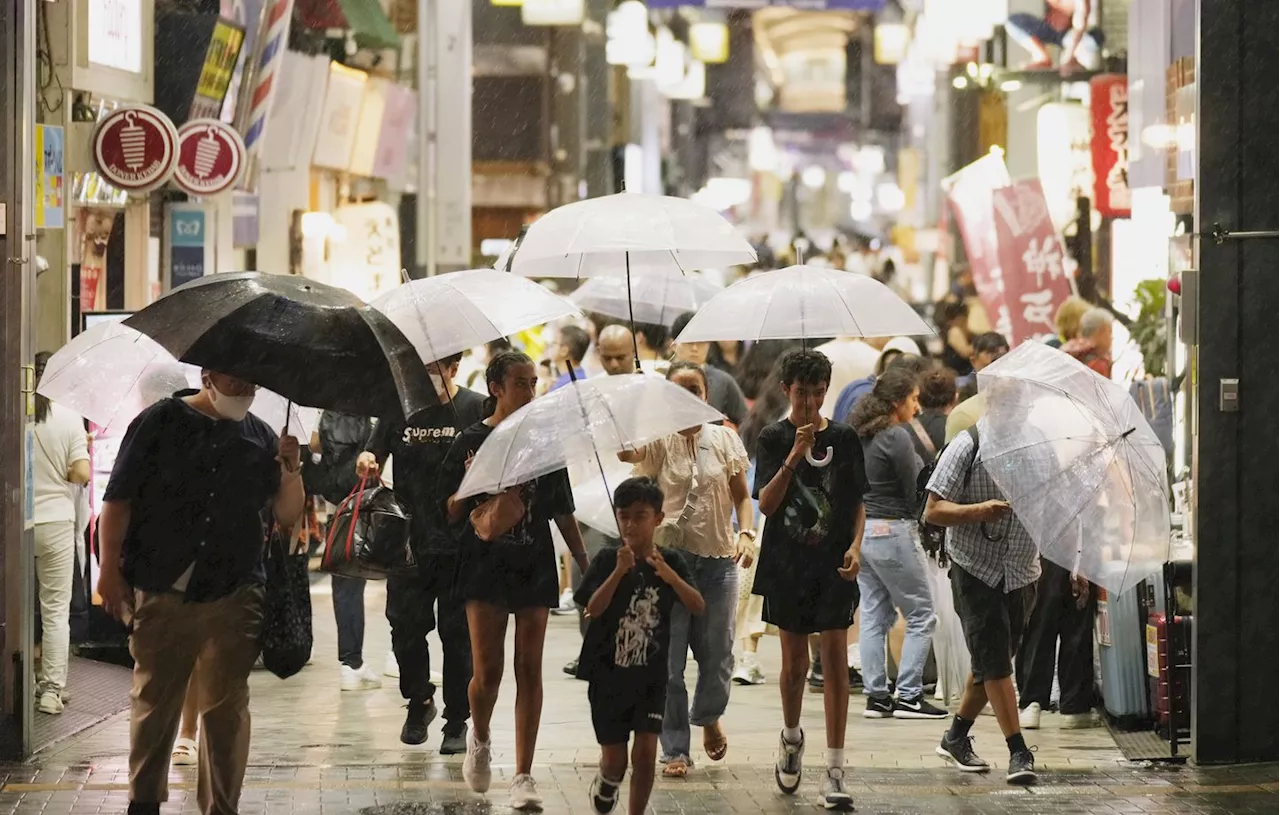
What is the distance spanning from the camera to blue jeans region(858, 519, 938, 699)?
11.7 metres

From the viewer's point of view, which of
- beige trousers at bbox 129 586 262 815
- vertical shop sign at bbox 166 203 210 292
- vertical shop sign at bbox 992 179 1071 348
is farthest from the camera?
vertical shop sign at bbox 166 203 210 292

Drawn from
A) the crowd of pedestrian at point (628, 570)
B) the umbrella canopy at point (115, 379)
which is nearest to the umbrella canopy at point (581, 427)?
the crowd of pedestrian at point (628, 570)

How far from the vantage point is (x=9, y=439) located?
994cm

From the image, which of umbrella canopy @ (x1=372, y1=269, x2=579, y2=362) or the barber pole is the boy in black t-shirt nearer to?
umbrella canopy @ (x1=372, y1=269, x2=579, y2=362)

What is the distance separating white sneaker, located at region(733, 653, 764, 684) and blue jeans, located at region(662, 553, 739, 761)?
315 centimetres

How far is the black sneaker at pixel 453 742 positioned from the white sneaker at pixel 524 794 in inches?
54.6

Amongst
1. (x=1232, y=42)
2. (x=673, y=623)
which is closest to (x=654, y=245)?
(x=673, y=623)

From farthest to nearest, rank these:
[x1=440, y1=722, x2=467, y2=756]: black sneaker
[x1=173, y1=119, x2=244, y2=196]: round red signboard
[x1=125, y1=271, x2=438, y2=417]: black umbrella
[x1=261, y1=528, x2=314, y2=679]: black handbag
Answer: [x1=173, y1=119, x2=244, y2=196]: round red signboard < [x1=440, y1=722, x2=467, y2=756]: black sneaker < [x1=261, y1=528, x2=314, y2=679]: black handbag < [x1=125, y1=271, x2=438, y2=417]: black umbrella

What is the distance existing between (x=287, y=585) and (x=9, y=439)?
2.58 metres

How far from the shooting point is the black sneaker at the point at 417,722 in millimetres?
10547

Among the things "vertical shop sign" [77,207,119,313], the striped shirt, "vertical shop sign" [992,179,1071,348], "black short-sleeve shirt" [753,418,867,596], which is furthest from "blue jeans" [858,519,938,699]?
"vertical shop sign" [77,207,119,313]

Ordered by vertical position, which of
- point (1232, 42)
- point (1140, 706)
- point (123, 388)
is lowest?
point (1140, 706)

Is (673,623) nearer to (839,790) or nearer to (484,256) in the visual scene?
(839,790)

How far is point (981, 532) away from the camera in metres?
9.62
